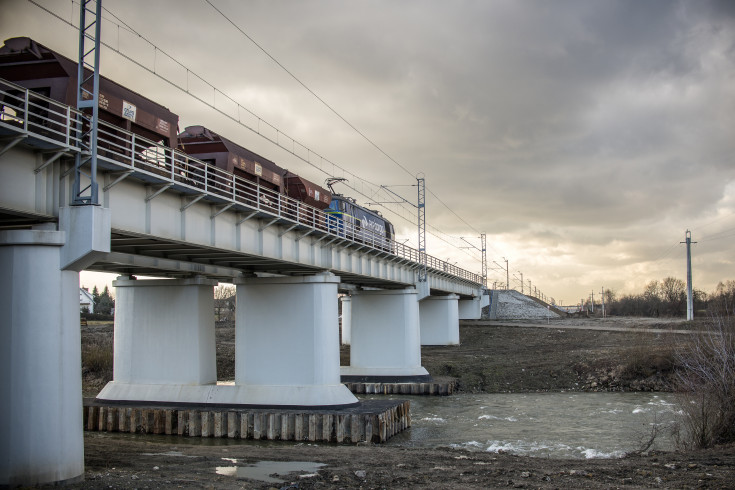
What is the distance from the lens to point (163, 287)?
34.0 meters

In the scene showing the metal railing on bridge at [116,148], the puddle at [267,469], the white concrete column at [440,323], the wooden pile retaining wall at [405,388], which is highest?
the metal railing on bridge at [116,148]

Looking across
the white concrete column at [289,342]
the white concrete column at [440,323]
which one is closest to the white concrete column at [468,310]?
the white concrete column at [440,323]

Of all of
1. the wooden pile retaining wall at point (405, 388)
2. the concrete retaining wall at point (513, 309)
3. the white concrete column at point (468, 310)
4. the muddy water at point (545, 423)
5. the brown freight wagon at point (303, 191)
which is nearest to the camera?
the muddy water at point (545, 423)

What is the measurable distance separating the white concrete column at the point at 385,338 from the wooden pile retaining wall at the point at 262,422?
1394 cm

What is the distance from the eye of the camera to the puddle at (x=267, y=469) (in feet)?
58.5

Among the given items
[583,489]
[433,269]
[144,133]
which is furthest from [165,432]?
[433,269]

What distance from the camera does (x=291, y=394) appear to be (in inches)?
1261

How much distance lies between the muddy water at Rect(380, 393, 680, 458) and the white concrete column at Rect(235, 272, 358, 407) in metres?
4.79

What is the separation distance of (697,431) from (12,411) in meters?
19.1

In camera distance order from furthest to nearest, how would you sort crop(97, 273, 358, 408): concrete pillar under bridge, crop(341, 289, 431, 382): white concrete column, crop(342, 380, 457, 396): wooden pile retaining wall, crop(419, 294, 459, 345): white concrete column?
crop(419, 294, 459, 345): white concrete column, crop(341, 289, 431, 382): white concrete column, crop(342, 380, 457, 396): wooden pile retaining wall, crop(97, 273, 358, 408): concrete pillar under bridge

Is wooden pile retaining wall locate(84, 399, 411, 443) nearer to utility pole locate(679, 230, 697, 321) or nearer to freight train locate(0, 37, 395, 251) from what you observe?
freight train locate(0, 37, 395, 251)

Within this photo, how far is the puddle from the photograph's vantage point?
17.8 meters

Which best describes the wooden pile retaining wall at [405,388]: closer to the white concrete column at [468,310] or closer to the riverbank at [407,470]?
the riverbank at [407,470]

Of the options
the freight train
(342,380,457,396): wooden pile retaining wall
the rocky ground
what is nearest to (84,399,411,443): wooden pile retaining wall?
the rocky ground
